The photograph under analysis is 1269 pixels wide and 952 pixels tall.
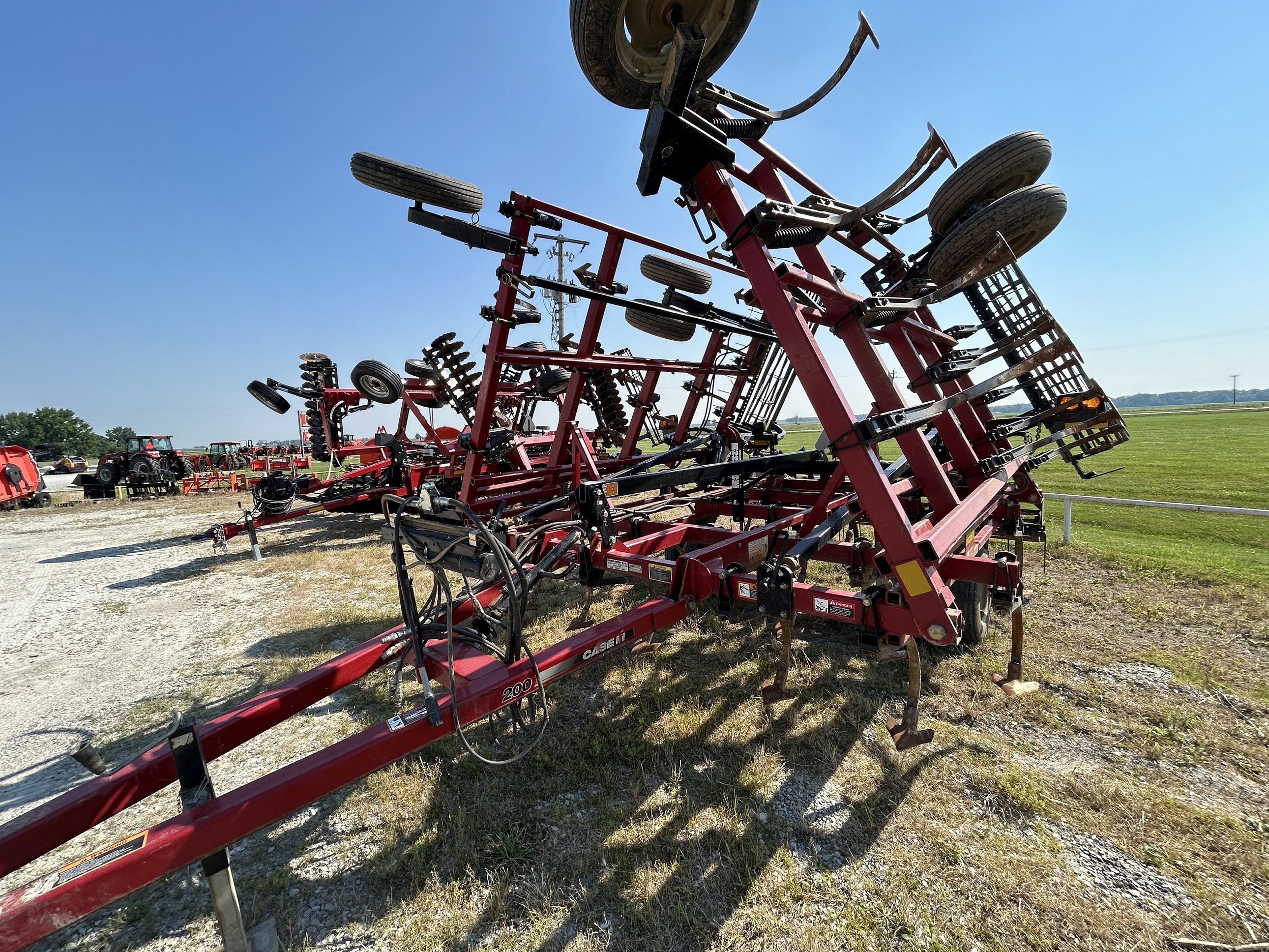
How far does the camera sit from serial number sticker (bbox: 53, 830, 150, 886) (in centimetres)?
145

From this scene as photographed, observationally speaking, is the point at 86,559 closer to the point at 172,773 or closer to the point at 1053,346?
the point at 172,773

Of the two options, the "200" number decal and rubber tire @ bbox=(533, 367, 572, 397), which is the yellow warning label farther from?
rubber tire @ bbox=(533, 367, 572, 397)

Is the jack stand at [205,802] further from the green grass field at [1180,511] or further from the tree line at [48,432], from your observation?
the tree line at [48,432]

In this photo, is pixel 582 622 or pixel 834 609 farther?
pixel 582 622

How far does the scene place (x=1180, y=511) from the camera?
10609 mm

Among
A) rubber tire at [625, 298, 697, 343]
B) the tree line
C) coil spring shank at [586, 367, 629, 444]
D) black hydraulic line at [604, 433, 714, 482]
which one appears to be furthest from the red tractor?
the tree line

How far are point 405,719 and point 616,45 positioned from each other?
3203 millimetres

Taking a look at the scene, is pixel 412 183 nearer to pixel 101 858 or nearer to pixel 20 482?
pixel 101 858

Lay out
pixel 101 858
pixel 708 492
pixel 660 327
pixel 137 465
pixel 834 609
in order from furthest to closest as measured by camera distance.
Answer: pixel 137 465 → pixel 660 327 → pixel 708 492 → pixel 834 609 → pixel 101 858

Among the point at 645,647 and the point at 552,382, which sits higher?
the point at 552,382

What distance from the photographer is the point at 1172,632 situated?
4.18m

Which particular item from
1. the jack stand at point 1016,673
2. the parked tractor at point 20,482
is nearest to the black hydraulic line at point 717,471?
the jack stand at point 1016,673

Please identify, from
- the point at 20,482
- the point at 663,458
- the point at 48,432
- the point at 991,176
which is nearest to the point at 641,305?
the point at 663,458

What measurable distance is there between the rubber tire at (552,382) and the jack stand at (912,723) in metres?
5.32
